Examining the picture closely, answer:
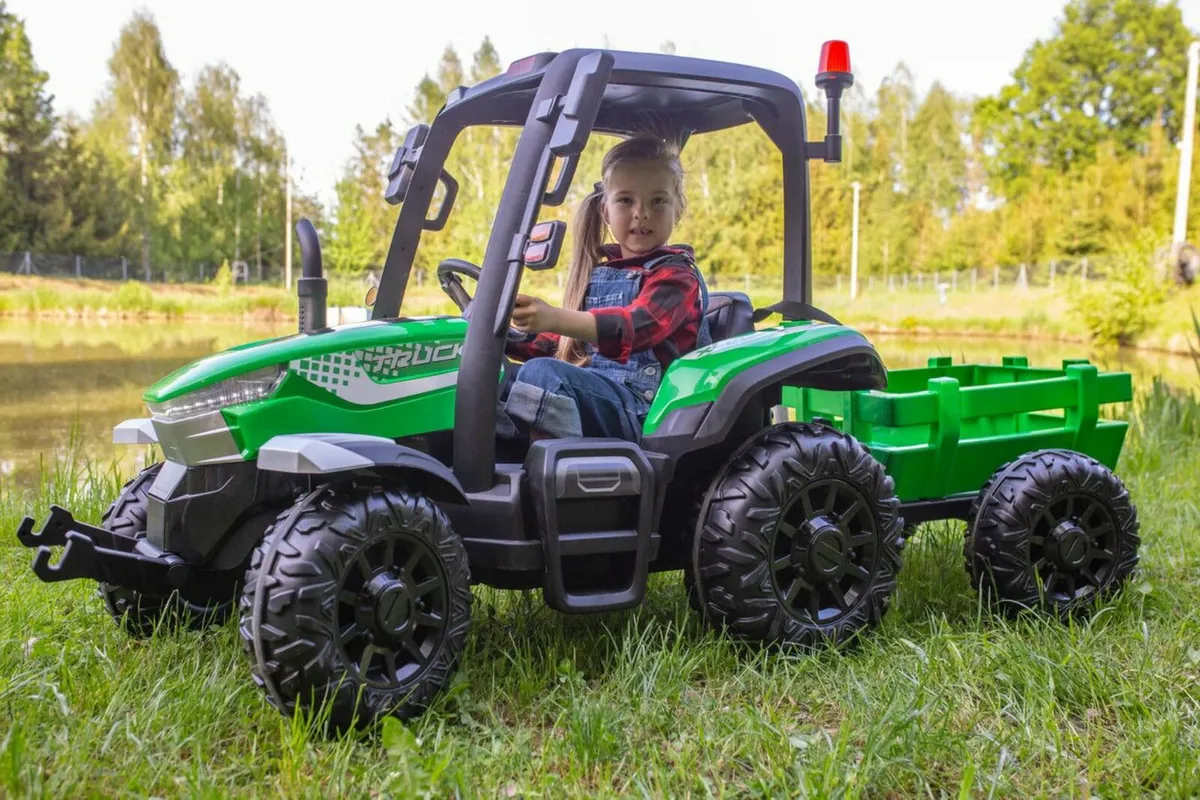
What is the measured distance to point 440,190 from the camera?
3484mm

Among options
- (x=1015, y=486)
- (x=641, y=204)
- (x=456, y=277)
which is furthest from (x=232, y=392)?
(x=1015, y=486)

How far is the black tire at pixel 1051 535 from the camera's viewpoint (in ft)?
10.6

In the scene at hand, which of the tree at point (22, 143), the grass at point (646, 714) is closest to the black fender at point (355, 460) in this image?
the grass at point (646, 714)

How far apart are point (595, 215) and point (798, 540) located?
3.86ft

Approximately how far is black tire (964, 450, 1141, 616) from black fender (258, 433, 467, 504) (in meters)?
1.74

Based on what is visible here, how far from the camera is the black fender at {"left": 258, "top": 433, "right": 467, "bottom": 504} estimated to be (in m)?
2.21

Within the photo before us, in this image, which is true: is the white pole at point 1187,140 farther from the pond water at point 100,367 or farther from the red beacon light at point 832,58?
the red beacon light at point 832,58

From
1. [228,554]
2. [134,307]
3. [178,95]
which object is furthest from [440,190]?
[178,95]

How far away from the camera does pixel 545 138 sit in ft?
8.50

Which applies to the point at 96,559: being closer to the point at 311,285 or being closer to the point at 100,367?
the point at 311,285

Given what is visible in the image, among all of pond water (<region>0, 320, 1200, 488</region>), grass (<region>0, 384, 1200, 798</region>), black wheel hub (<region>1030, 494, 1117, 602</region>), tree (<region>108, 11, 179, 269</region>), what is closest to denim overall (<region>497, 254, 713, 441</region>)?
grass (<region>0, 384, 1200, 798</region>)

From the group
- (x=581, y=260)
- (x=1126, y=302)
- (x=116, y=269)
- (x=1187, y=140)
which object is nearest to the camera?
(x=581, y=260)

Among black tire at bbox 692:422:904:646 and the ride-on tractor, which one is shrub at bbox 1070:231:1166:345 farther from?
black tire at bbox 692:422:904:646

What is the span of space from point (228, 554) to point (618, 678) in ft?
3.42
